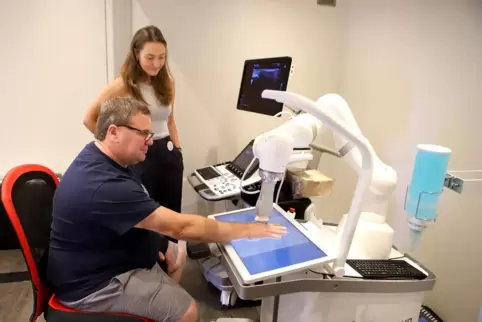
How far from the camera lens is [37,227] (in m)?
1.58

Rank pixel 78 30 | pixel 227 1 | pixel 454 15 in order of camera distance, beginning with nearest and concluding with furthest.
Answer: pixel 454 15 → pixel 78 30 → pixel 227 1

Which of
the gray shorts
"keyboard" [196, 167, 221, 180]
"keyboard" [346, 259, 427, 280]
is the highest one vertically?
"keyboard" [196, 167, 221, 180]

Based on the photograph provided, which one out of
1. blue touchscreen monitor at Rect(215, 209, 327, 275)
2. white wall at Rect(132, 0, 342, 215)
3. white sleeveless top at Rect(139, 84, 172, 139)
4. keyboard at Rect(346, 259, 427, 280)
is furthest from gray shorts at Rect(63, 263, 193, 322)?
white wall at Rect(132, 0, 342, 215)

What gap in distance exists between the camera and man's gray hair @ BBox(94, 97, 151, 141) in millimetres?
1505

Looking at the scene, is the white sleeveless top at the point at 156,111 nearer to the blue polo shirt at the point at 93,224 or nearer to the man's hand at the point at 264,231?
the blue polo shirt at the point at 93,224

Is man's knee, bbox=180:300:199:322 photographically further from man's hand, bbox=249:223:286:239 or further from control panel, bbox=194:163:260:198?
control panel, bbox=194:163:260:198

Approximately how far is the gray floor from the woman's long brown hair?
3.92ft

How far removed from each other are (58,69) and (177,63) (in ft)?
2.64

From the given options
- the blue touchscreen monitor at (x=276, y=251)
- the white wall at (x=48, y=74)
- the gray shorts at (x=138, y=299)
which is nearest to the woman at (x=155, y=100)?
the white wall at (x=48, y=74)

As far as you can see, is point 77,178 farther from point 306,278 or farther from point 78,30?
point 78,30

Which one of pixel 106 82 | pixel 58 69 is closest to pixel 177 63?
pixel 106 82

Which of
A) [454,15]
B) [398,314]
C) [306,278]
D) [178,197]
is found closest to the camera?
[306,278]

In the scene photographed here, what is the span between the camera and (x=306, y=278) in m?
1.43

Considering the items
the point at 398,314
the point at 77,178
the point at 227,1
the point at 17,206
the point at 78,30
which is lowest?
the point at 398,314
